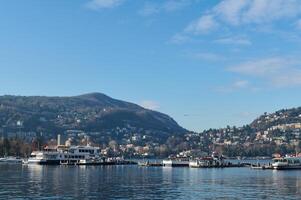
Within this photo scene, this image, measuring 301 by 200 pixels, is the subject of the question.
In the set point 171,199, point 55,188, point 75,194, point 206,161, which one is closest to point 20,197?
point 75,194

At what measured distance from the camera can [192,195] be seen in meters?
69.1

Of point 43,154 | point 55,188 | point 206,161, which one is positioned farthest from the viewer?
point 43,154

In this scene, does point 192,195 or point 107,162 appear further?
point 107,162

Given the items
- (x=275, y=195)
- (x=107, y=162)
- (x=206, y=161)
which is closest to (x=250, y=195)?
(x=275, y=195)

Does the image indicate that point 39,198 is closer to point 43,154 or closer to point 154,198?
point 154,198

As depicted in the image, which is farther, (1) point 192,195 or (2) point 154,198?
(1) point 192,195

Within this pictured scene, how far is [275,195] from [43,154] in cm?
14053

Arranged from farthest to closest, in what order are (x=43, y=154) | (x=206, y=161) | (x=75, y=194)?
1. (x=43, y=154)
2. (x=206, y=161)
3. (x=75, y=194)

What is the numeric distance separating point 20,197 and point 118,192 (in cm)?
1393

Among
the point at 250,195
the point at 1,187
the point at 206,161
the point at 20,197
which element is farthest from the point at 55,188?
the point at 206,161

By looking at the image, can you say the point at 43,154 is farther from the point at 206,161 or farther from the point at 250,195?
the point at 250,195

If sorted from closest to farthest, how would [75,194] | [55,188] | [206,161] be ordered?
[75,194]
[55,188]
[206,161]

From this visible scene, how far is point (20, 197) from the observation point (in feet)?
208

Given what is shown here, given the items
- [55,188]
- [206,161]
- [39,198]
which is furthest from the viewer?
[206,161]
